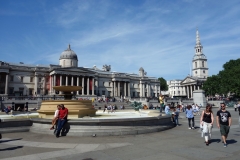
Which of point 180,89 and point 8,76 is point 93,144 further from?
point 180,89

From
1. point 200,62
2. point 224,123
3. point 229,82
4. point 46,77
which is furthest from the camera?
point 200,62

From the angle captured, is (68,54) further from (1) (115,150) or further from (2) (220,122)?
(2) (220,122)

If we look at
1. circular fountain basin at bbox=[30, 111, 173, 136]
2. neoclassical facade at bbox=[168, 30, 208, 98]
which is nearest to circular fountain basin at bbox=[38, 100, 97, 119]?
circular fountain basin at bbox=[30, 111, 173, 136]

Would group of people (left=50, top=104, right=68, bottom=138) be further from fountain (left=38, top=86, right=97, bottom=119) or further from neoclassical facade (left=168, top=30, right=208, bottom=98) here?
neoclassical facade (left=168, top=30, right=208, bottom=98)

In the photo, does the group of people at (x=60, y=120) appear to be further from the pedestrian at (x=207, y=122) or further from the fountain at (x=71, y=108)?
the pedestrian at (x=207, y=122)

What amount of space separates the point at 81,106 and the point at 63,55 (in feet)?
220

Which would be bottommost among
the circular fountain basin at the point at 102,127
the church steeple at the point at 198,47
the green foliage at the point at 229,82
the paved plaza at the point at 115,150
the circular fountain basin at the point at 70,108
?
the paved plaza at the point at 115,150

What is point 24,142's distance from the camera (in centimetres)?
902

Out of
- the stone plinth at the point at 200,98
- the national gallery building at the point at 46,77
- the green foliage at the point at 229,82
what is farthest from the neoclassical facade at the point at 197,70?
the stone plinth at the point at 200,98

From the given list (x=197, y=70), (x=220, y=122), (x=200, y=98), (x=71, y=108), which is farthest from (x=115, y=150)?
(x=197, y=70)

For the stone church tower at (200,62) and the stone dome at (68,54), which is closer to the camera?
the stone dome at (68,54)

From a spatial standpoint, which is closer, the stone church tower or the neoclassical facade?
the neoclassical facade

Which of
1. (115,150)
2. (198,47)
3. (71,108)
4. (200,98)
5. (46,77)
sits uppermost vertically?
(198,47)

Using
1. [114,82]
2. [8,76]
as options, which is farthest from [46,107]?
[114,82]
